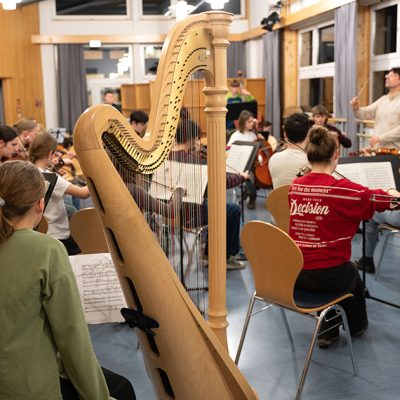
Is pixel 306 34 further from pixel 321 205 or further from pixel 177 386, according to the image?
pixel 177 386

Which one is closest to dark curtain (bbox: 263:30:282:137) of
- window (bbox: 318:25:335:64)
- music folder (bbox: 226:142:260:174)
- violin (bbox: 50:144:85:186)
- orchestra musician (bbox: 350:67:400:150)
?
window (bbox: 318:25:335:64)

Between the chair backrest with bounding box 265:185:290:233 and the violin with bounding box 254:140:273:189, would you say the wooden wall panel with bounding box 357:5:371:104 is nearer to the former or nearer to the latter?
the violin with bounding box 254:140:273:189

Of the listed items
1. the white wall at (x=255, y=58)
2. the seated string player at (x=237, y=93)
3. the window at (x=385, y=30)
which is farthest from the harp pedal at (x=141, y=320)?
the white wall at (x=255, y=58)

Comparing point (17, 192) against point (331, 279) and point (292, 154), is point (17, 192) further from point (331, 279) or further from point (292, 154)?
point (292, 154)

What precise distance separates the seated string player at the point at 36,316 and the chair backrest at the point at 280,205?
1.81 m

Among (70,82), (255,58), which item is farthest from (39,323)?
(70,82)

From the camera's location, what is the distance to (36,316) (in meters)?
1.36

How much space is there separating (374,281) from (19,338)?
2.84 metres

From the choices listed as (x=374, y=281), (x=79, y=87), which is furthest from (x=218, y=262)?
(x=79, y=87)

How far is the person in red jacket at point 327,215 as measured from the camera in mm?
2441

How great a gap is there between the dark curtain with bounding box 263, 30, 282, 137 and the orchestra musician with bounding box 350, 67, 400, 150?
11.9 ft

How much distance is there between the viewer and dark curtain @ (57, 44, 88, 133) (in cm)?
1113

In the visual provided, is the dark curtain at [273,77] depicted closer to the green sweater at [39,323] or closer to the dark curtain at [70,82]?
the dark curtain at [70,82]

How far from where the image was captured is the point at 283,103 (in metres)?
8.92
